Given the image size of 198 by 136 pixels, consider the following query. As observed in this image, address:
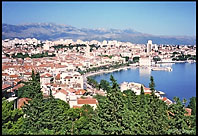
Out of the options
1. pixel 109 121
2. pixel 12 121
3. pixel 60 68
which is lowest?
pixel 60 68

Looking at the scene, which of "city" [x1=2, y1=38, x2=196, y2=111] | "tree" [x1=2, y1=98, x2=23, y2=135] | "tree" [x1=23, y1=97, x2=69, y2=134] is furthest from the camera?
"city" [x1=2, y1=38, x2=196, y2=111]

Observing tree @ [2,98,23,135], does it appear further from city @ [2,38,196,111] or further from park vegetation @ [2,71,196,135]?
city @ [2,38,196,111]

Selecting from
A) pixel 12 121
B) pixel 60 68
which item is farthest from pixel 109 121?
pixel 60 68

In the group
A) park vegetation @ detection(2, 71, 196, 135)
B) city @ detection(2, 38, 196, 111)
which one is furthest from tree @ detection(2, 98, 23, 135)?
city @ detection(2, 38, 196, 111)

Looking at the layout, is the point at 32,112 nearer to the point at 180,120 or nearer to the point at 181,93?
the point at 180,120

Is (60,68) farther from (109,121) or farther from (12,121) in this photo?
(109,121)

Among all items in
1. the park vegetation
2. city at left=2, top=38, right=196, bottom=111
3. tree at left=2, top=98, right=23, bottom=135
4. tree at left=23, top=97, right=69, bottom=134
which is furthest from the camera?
city at left=2, top=38, right=196, bottom=111

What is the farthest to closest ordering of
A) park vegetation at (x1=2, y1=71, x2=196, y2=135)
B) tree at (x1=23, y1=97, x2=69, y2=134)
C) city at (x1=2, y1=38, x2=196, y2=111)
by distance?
city at (x1=2, y1=38, x2=196, y2=111) → tree at (x1=23, y1=97, x2=69, y2=134) → park vegetation at (x1=2, y1=71, x2=196, y2=135)

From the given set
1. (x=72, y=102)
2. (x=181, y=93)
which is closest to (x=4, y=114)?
(x=72, y=102)

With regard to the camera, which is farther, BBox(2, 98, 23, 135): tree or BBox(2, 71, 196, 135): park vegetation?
BBox(2, 98, 23, 135): tree

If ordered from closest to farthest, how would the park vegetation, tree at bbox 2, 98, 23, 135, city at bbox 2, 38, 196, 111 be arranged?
the park vegetation → tree at bbox 2, 98, 23, 135 → city at bbox 2, 38, 196, 111

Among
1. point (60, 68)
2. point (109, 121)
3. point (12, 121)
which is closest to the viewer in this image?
point (109, 121)
